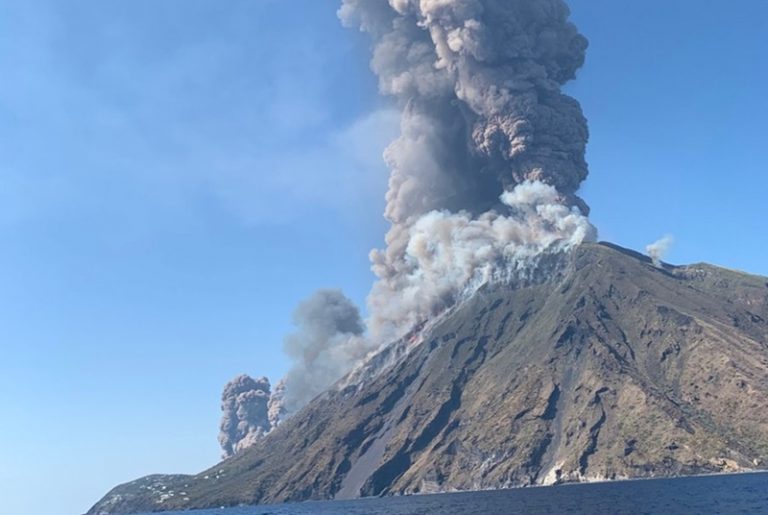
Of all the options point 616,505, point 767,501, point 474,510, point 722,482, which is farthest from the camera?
point 722,482

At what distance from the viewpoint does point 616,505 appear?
476ft

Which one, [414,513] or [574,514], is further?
[414,513]

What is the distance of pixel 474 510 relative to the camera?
16800 centimetres

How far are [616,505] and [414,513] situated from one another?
4986 cm

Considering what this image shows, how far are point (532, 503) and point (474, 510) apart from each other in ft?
52.0

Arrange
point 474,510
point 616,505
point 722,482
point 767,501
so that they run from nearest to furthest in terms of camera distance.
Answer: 1. point 767,501
2. point 616,505
3. point 474,510
4. point 722,482

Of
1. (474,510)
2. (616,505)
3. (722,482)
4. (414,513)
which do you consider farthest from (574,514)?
(722,482)

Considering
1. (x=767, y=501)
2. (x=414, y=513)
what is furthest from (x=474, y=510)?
(x=767, y=501)

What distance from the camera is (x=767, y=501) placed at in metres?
131

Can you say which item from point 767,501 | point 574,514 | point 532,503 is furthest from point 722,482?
point 574,514

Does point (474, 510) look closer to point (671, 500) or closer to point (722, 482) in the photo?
point (671, 500)

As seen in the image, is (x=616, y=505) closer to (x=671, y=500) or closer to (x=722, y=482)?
(x=671, y=500)

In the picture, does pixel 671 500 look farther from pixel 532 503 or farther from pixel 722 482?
pixel 722 482

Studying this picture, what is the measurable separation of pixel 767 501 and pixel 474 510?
6105cm
